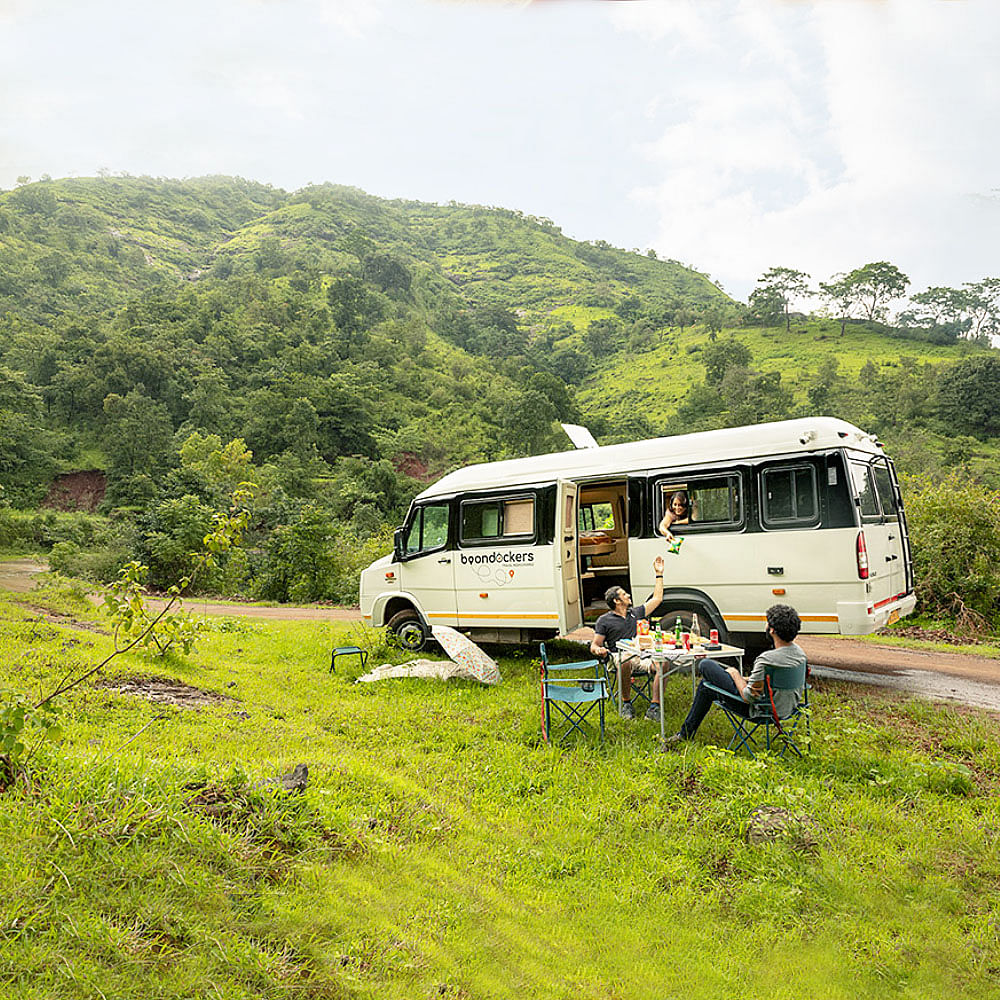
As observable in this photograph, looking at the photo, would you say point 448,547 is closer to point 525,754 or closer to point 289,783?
point 525,754

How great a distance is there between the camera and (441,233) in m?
155

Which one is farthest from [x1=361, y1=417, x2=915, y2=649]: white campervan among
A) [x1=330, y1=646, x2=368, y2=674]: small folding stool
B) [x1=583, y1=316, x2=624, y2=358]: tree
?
[x1=583, y1=316, x2=624, y2=358]: tree

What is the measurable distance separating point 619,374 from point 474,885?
7698cm

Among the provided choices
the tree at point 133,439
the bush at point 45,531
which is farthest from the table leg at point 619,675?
the tree at point 133,439

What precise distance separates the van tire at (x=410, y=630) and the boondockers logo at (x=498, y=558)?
1411 mm

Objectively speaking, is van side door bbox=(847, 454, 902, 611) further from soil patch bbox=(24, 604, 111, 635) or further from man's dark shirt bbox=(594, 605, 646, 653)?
soil patch bbox=(24, 604, 111, 635)

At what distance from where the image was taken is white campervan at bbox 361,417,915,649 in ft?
23.3

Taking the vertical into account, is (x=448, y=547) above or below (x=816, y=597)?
above

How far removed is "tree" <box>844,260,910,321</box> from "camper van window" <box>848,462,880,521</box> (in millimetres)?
86054

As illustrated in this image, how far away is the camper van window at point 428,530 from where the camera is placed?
32.7 feet

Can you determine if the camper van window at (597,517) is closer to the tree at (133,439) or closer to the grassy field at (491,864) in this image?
the grassy field at (491,864)

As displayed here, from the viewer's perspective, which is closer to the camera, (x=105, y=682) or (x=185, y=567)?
(x=105, y=682)

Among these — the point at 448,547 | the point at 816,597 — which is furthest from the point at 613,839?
the point at 448,547

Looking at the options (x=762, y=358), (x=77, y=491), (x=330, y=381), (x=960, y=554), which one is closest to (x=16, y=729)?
(x=960, y=554)
